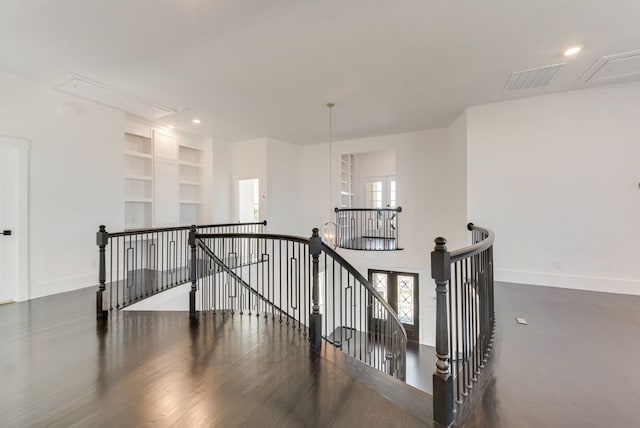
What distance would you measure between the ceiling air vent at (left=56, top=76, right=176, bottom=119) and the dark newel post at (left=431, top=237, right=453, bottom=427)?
17.6 feet

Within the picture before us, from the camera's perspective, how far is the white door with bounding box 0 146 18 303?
13.0 feet

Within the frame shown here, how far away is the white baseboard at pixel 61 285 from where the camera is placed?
13.7 ft

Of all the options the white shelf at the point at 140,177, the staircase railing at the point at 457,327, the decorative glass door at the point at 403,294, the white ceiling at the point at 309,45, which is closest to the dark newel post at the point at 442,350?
the staircase railing at the point at 457,327

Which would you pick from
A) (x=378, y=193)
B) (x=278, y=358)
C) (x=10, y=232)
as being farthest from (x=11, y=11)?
(x=378, y=193)

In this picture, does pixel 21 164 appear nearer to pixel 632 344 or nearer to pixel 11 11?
pixel 11 11

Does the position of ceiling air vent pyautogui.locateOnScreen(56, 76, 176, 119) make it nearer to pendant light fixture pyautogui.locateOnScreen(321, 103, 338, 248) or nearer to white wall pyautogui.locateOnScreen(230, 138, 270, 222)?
white wall pyautogui.locateOnScreen(230, 138, 270, 222)

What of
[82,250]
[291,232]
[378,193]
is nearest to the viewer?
[82,250]

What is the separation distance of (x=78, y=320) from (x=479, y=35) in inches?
232

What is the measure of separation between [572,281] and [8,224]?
879 centimetres

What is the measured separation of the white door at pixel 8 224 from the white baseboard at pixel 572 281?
306 inches

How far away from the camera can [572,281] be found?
4.43m

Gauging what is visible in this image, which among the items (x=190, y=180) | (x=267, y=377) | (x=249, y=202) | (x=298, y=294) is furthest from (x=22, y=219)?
(x=249, y=202)

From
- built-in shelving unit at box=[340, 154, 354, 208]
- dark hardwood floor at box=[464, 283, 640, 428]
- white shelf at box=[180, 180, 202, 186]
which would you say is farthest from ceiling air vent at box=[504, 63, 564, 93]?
white shelf at box=[180, 180, 202, 186]

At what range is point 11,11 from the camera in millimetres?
2711
